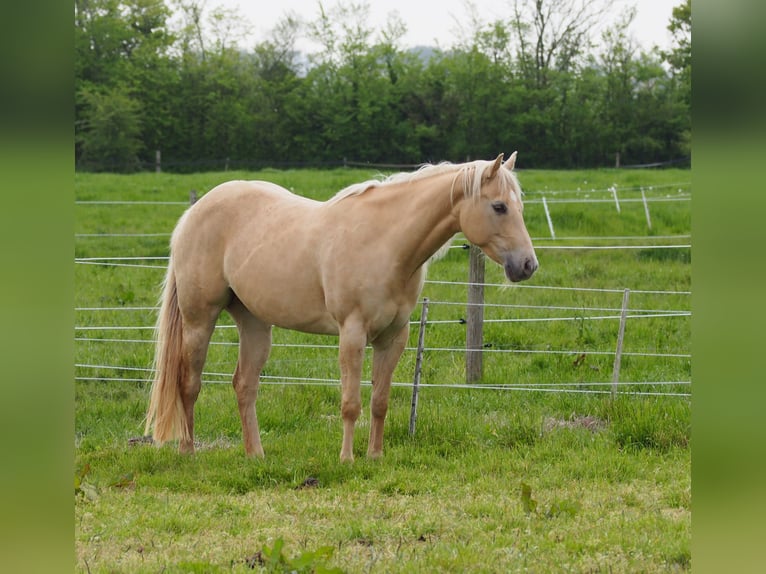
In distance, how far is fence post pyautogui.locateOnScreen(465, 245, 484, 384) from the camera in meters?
7.50

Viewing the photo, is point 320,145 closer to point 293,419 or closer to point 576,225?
point 576,225

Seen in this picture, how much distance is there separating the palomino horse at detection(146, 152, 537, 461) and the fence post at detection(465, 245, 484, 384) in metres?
2.13

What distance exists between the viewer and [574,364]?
7.95 meters

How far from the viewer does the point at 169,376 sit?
5.95 m

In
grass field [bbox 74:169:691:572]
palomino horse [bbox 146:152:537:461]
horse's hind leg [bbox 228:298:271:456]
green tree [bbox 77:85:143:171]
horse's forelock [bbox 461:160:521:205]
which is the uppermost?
green tree [bbox 77:85:143:171]

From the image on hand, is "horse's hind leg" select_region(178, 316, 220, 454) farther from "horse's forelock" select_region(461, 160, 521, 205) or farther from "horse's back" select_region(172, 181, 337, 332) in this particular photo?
"horse's forelock" select_region(461, 160, 521, 205)

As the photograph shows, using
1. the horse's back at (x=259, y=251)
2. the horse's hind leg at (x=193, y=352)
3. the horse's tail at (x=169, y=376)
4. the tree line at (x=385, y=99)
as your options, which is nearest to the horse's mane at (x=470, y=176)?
the horse's back at (x=259, y=251)

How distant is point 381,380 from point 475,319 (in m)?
2.25

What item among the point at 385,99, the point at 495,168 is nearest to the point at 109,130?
the point at 385,99

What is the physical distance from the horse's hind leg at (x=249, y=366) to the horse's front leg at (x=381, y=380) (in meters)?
0.82

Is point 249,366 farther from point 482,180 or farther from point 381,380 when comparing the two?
point 482,180

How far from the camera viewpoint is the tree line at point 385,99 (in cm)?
3173

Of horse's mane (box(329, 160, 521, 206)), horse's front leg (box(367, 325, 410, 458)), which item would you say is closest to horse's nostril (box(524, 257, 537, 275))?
horse's mane (box(329, 160, 521, 206))
